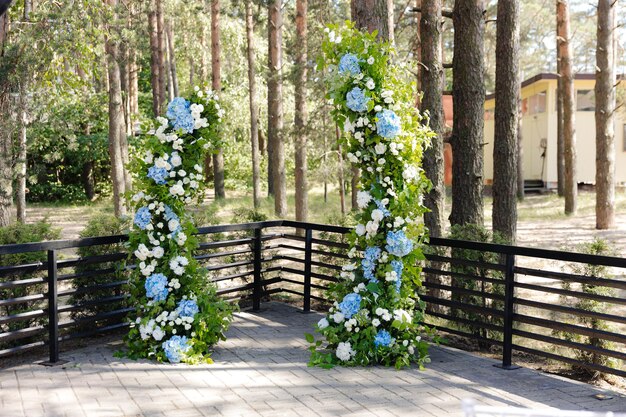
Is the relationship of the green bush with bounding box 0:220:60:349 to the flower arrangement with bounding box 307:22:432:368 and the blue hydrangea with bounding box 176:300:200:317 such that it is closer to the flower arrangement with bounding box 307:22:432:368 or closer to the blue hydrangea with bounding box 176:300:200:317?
the blue hydrangea with bounding box 176:300:200:317

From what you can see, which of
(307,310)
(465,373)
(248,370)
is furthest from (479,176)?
(248,370)

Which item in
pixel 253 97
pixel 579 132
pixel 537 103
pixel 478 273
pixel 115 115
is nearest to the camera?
pixel 478 273

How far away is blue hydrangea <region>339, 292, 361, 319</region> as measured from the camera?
20.5 feet

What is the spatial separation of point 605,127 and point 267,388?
14.4m

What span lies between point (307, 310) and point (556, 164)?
72.9 feet

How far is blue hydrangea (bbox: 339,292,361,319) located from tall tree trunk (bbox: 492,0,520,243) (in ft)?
11.3

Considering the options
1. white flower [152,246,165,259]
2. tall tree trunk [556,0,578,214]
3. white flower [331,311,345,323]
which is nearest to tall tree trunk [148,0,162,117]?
tall tree trunk [556,0,578,214]

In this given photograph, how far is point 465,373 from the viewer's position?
605cm

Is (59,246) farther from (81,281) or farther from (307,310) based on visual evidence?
(307,310)

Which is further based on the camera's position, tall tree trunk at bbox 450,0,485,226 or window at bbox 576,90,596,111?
window at bbox 576,90,596,111

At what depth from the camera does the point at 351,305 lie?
6.25 meters

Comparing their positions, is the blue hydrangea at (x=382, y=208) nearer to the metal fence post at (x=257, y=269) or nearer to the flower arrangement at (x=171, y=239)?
the flower arrangement at (x=171, y=239)

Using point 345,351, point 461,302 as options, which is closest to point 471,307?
point 461,302

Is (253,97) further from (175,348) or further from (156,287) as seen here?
(175,348)
